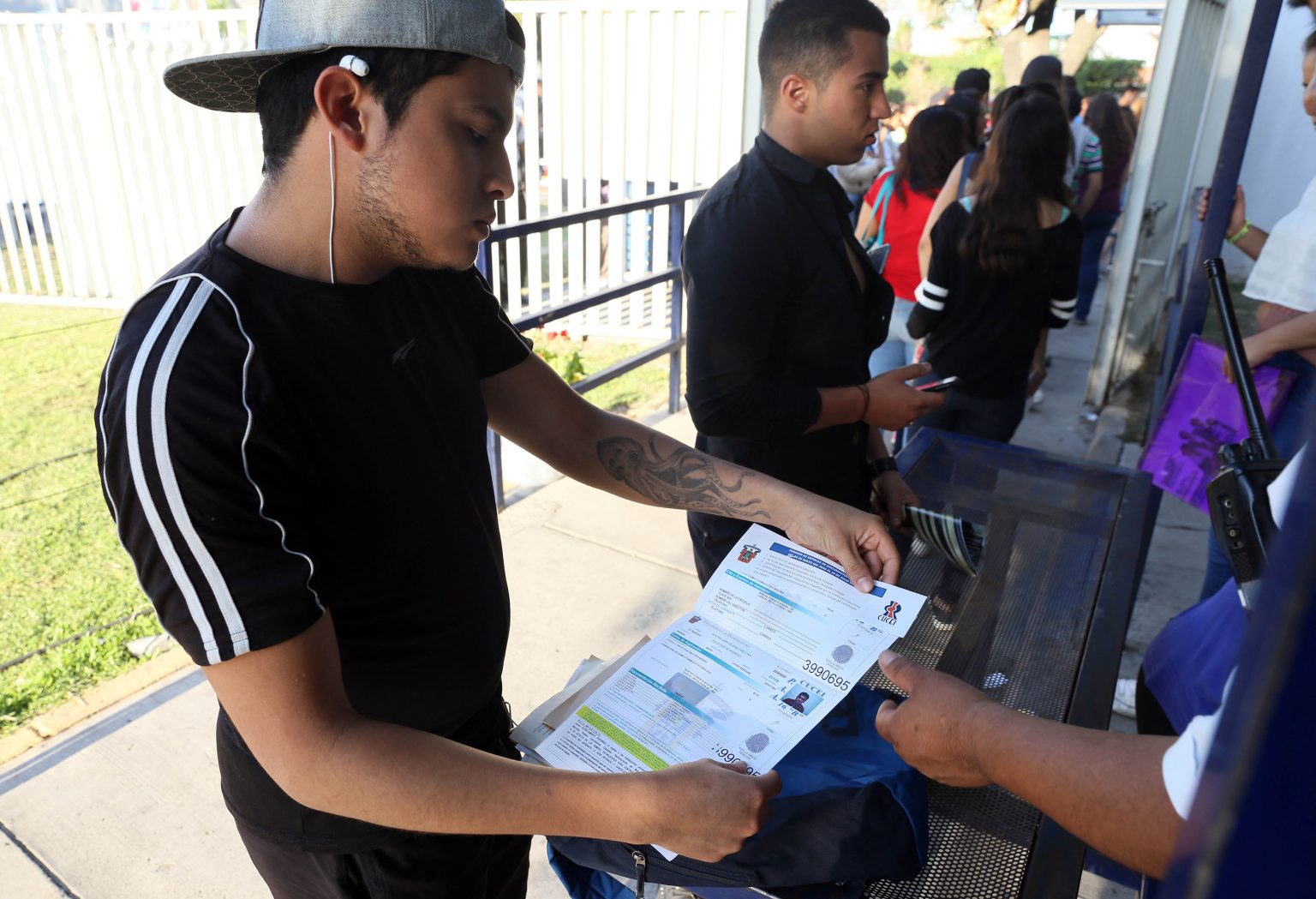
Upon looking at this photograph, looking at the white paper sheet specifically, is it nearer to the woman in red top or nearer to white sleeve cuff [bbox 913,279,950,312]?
white sleeve cuff [bbox 913,279,950,312]

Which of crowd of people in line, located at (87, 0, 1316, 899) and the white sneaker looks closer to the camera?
crowd of people in line, located at (87, 0, 1316, 899)

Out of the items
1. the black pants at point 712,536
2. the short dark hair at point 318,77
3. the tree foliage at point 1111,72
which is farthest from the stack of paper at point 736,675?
the tree foliage at point 1111,72

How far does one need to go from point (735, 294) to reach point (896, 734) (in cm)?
106

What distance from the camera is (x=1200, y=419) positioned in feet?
9.23

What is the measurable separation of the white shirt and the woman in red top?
1.80 m

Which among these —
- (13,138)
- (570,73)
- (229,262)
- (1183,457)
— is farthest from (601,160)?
(229,262)

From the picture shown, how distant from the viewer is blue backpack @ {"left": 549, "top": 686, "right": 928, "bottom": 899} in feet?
3.86

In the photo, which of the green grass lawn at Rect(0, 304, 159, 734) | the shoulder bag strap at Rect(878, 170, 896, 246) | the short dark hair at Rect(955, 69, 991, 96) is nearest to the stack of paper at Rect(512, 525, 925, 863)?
the green grass lawn at Rect(0, 304, 159, 734)

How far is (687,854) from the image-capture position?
1073mm

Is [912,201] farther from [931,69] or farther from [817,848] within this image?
[931,69]

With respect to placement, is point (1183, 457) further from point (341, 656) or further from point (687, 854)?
point (341, 656)

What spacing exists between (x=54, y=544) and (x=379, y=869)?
3550mm

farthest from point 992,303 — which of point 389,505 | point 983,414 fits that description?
point 389,505

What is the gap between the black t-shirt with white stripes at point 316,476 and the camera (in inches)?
35.9
